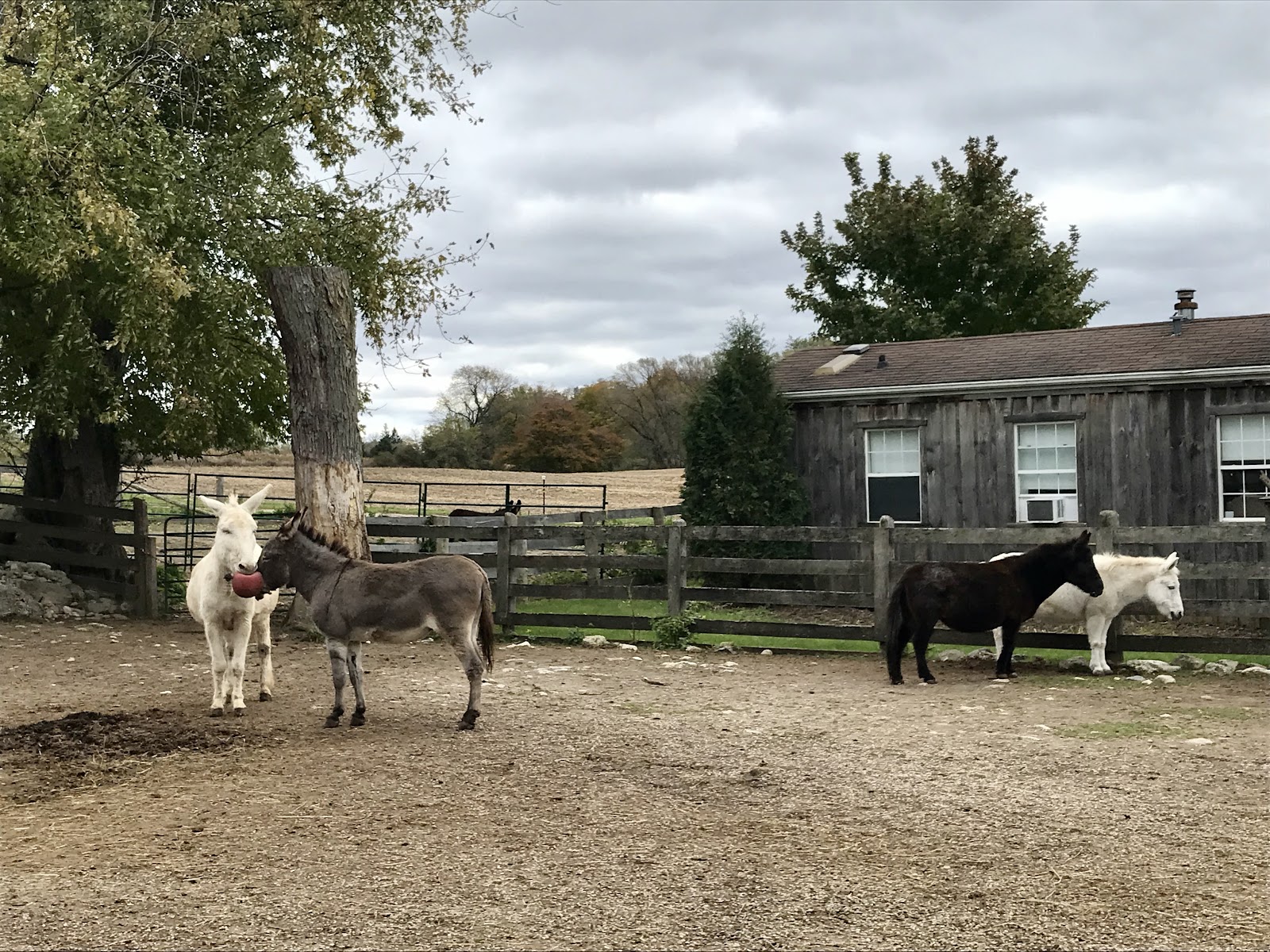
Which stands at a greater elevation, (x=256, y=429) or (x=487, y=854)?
(x=256, y=429)

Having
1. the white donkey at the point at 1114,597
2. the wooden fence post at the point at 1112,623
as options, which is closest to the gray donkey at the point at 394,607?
the white donkey at the point at 1114,597

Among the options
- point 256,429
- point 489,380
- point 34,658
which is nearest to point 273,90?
point 256,429

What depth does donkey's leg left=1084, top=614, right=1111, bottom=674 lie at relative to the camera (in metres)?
11.1

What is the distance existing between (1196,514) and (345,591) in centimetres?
1225

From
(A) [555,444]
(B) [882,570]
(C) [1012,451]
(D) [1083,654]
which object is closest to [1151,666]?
(D) [1083,654]

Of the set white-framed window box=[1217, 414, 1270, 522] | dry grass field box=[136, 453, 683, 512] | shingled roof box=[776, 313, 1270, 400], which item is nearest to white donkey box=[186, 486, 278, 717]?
shingled roof box=[776, 313, 1270, 400]

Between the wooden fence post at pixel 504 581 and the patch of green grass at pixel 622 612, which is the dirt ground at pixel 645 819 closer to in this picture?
the patch of green grass at pixel 622 612

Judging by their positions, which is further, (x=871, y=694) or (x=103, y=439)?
(x=103, y=439)

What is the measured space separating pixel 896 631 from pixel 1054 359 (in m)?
8.73

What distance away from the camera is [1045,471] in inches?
672

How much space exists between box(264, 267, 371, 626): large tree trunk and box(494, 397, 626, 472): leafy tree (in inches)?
1908

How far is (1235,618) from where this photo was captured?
15438 mm

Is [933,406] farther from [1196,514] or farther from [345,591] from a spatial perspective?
[345,591]

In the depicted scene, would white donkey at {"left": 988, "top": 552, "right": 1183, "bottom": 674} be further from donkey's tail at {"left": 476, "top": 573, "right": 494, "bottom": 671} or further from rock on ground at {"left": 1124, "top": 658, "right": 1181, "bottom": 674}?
donkey's tail at {"left": 476, "top": 573, "right": 494, "bottom": 671}
